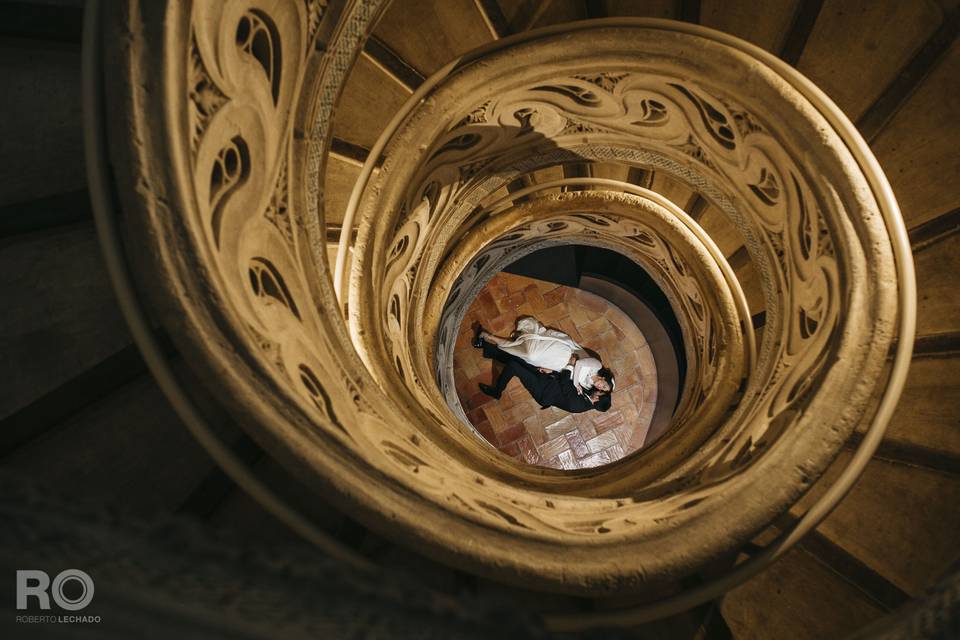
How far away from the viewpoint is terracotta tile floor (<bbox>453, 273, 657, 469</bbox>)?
6.55 meters

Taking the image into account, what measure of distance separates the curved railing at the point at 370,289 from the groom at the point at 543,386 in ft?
10.8

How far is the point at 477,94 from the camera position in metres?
2.94

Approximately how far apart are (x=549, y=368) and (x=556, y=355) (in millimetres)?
175

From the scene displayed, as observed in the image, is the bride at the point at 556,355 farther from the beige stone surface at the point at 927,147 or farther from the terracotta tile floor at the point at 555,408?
the beige stone surface at the point at 927,147

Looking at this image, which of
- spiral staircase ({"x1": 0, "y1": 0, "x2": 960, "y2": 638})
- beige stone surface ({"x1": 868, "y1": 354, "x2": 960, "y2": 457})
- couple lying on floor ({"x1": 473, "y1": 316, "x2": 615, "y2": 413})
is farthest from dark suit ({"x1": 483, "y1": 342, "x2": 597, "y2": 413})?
beige stone surface ({"x1": 868, "y1": 354, "x2": 960, "y2": 457})

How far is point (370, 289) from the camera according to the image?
3062mm

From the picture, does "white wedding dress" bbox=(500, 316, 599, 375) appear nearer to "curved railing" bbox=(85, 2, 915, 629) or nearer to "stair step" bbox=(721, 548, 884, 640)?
"curved railing" bbox=(85, 2, 915, 629)

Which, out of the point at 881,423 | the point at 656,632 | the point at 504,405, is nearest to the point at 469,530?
the point at 656,632

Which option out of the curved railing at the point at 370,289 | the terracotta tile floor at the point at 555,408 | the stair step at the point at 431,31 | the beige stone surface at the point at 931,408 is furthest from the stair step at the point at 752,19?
the terracotta tile floor at the point at 555,408

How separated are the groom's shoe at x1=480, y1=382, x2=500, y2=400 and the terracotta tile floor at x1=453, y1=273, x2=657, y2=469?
0.07 m

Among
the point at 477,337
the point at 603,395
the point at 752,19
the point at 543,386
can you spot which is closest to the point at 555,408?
the point at 543,386

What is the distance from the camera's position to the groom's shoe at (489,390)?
6.64 metres

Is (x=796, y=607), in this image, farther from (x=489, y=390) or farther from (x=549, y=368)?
(x=489, y=390)

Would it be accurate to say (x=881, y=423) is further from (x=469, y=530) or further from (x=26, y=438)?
(x=26, y=438)
